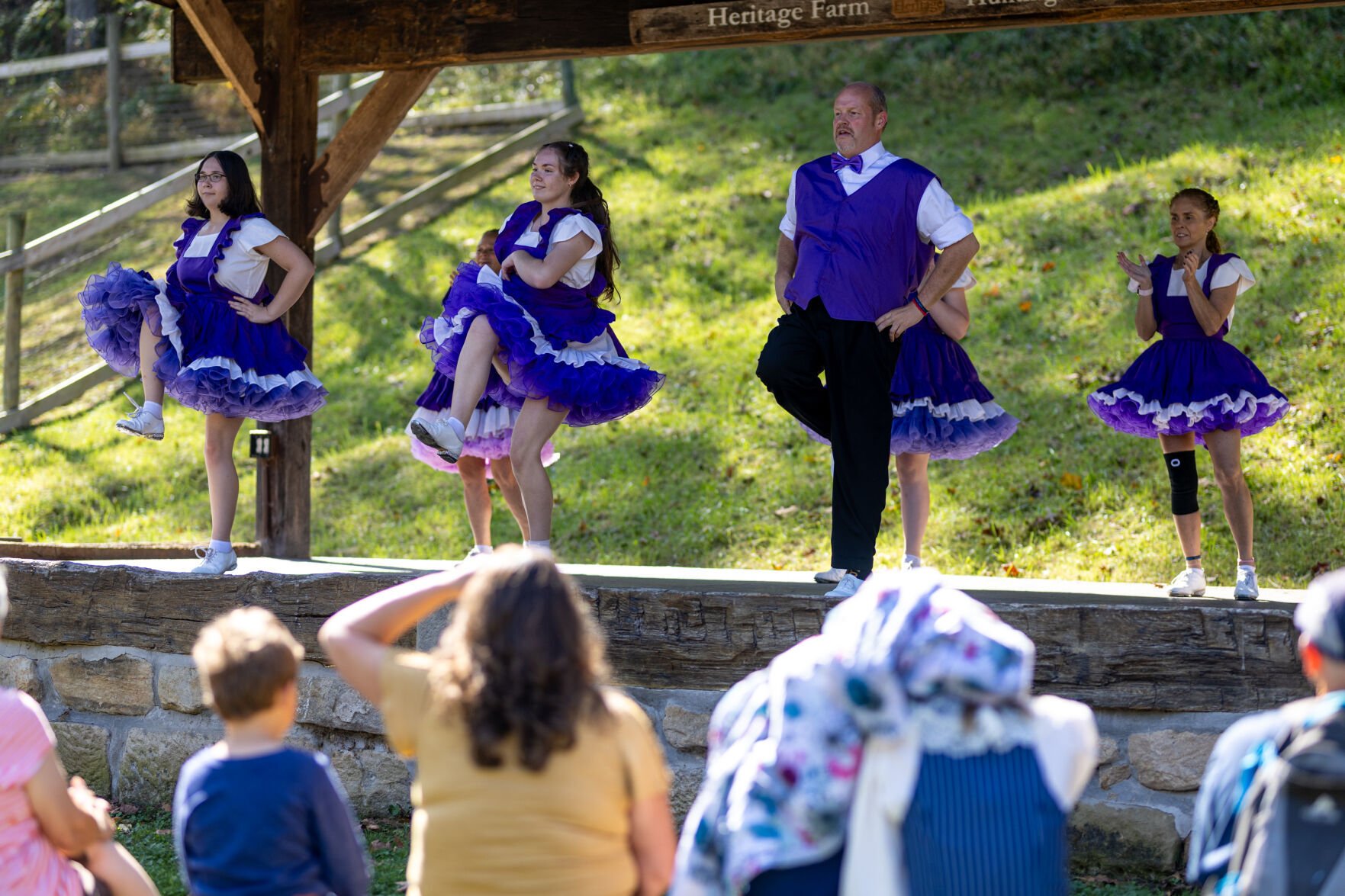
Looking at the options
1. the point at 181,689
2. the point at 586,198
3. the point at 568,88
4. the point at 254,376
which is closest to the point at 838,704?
the point at 586,198

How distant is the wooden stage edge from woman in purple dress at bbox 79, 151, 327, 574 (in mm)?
438

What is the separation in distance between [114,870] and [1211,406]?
4.04 meters

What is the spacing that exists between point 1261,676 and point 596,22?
3577 mm

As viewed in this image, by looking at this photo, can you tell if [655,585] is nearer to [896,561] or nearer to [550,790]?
[550,790]

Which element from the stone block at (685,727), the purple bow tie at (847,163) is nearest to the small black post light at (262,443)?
the stone block at (685,727)

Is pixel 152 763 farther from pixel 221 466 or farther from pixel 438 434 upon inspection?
pixel 438 434

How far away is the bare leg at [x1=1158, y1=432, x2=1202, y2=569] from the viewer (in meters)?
5.30

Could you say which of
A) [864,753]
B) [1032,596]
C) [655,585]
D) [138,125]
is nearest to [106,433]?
[138,125]

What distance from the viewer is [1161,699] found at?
4.18m

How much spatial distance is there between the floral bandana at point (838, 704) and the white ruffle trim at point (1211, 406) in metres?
3.22

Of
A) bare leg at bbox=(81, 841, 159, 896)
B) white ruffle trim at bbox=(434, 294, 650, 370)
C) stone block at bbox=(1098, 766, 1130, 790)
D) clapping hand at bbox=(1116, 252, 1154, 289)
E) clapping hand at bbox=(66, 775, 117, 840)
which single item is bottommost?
stone block at bbox=(1098, 766, 1130, 790)

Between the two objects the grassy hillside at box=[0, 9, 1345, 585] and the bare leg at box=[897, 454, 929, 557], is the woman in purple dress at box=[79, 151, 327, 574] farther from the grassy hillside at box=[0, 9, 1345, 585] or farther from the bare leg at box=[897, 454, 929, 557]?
the grassy hillside at box=[0, 9, 1345, 585]

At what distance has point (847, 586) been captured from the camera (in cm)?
461

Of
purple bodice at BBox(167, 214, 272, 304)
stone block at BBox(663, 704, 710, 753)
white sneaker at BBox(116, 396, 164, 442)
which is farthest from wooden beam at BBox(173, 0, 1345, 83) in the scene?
stone block at BBox(663, 704, 710, 753)
